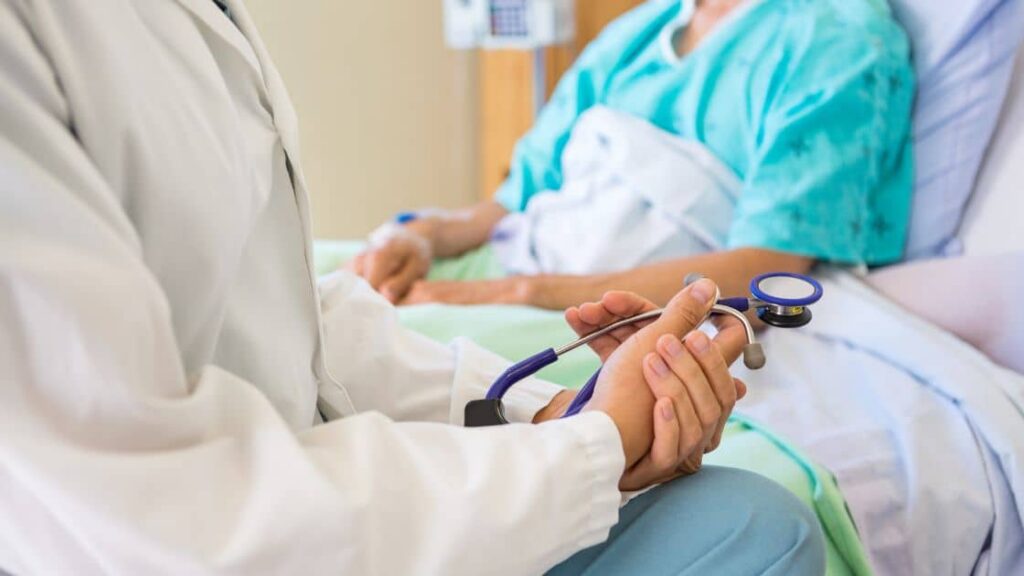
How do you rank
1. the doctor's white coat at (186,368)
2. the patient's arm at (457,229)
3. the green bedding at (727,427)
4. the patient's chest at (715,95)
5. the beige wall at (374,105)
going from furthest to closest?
the beige wall at (374,105) < the patient's arm at (457,229) < the patient's chest at (715,95) < the green bedding at (727,427) < the doctor's white coat at (186,368)

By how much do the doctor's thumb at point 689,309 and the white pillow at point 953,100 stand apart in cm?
63

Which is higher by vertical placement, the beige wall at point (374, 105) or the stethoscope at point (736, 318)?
the stethoscope at point (736, 318)

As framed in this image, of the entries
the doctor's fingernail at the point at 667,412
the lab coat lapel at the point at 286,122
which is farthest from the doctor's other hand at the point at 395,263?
the doctor's fingernail at the point at 667,412

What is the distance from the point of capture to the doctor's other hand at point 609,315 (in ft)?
2.58

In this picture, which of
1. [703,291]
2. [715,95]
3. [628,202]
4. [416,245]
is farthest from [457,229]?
[703,291]

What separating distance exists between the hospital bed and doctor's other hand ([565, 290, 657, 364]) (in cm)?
21

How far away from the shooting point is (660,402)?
0.64 metres

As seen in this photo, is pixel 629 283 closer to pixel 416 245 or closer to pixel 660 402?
pixel 416 245

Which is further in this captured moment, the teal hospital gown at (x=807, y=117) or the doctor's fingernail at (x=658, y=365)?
the teal hospital gown at (x=807, y=117)

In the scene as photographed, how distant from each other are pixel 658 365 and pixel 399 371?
0.83 feet

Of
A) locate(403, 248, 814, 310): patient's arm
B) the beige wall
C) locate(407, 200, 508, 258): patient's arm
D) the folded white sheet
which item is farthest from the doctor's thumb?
the beige wall

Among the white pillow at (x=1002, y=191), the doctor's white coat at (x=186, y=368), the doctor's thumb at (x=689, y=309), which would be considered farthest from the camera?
the white pillow at (x=1002, y=191)

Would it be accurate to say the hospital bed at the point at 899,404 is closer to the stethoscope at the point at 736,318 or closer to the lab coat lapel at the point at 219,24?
the stethoscope at the point at 736,318

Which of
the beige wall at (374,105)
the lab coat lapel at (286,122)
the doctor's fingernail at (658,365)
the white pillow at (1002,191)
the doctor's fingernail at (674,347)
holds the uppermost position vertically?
the lab coat lapel at (286,122)
